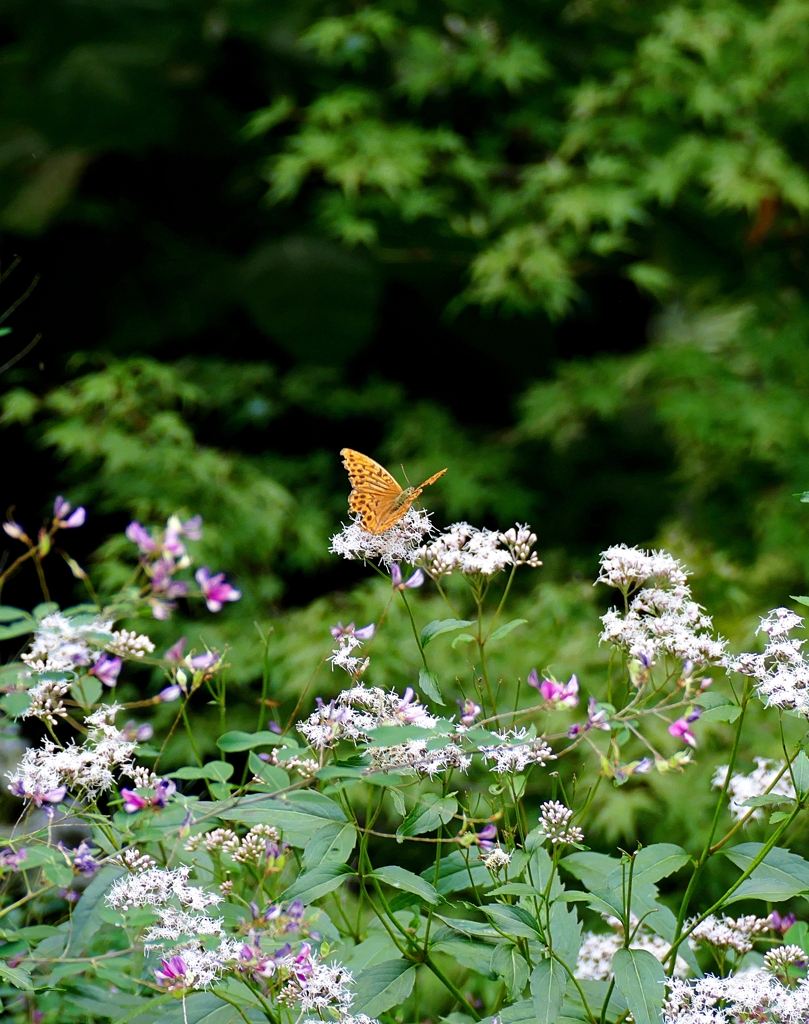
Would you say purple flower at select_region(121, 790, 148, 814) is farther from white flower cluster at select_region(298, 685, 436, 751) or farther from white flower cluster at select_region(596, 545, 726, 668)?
white flower cluster at select_region(596, 545, 726, 668)

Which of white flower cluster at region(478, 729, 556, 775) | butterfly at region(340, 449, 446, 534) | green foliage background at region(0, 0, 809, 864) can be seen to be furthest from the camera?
green foliage background at region(0, 0, 809, 864)

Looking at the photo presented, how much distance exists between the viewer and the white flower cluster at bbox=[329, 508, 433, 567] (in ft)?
3.18

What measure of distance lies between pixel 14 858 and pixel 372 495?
597 mm

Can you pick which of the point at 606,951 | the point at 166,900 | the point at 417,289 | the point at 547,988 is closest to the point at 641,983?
the point at 547,988

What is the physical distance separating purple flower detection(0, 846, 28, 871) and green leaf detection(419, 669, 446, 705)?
0.37 meters

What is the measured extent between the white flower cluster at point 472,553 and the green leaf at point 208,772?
0.28 metres

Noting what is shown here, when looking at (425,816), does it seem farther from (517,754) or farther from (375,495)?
(375,495)

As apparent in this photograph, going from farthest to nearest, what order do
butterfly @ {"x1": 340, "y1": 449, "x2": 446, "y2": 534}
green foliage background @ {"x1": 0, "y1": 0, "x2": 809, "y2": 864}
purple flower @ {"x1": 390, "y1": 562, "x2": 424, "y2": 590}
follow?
green foliage background @ {"x1": 0, "y1": 0, "x2": 809, "y2": 864} → butterfly @ {"x1": 340, "y1": 449, "x2": 446, "y2": 534} → purple flower @ {"x1": 390, "y1": 562, "x2": 424, "y2": 590}

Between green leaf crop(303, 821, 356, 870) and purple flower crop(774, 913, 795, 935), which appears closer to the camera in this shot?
green leaf crop(303, 821, 356, 870)

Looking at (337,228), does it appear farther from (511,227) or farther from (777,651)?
(777,651)

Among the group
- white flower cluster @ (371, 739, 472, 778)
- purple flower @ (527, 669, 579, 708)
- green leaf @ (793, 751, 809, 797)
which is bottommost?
green leaf @ (793, 751, 809, 797)

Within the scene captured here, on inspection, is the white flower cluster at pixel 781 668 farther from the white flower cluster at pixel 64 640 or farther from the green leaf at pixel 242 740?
the white flower cluster at pixel 64 640

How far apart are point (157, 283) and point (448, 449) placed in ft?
4.92

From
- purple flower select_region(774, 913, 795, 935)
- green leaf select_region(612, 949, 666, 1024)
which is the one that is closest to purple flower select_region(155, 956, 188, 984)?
green leaf select_region(612, 949, 666, 1024)
